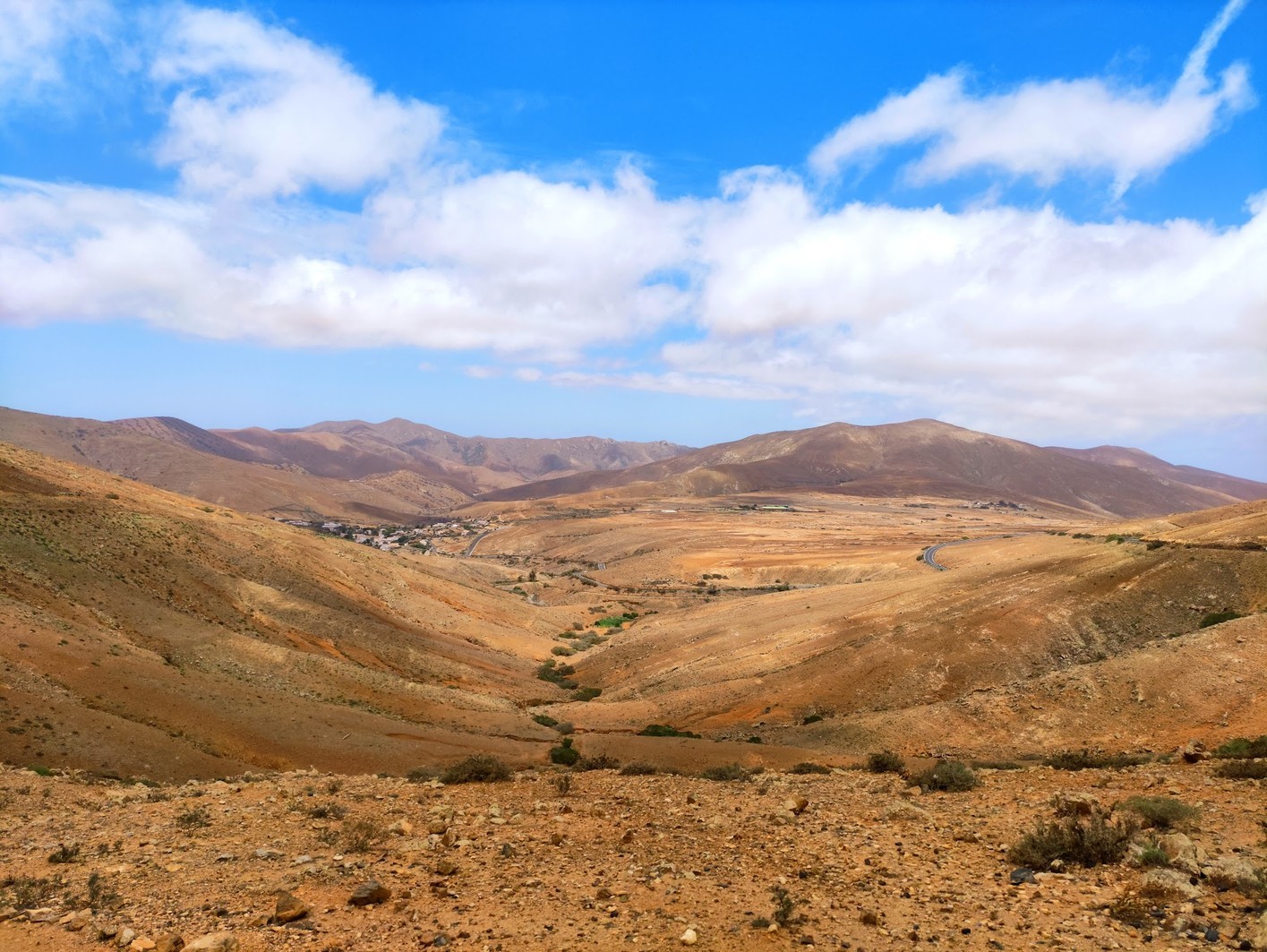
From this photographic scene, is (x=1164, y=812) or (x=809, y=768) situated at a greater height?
(x=1164, y=812)

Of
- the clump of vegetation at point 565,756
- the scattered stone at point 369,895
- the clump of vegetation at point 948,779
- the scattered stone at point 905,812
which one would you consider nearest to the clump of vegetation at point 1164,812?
the scattered stone at point 905,812

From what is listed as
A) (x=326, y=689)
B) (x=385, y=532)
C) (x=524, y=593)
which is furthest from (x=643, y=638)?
(x=385, y=532)

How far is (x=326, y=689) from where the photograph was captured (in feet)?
97.7

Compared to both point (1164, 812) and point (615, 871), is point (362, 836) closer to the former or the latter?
point (615, 871)

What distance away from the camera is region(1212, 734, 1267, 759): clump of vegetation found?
1477cm

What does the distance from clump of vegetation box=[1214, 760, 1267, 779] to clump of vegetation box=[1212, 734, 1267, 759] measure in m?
1.33

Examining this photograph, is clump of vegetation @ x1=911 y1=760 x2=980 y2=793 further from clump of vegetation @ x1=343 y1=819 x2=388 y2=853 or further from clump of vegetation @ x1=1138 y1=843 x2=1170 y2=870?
clump of vegetation @ x1=343 y1=819 x2=388 y2=853

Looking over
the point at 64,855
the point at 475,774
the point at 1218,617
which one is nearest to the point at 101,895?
the point at 64,855

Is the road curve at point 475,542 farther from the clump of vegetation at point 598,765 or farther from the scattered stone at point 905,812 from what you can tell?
the scattered stone at point 905,812

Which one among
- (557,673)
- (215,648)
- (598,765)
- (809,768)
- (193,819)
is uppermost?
(193,819)

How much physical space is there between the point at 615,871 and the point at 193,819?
24.6 ft

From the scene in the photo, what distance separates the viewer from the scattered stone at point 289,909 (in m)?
8.43

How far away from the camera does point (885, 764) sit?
17.2 metres

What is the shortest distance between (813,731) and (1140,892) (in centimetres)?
1856
